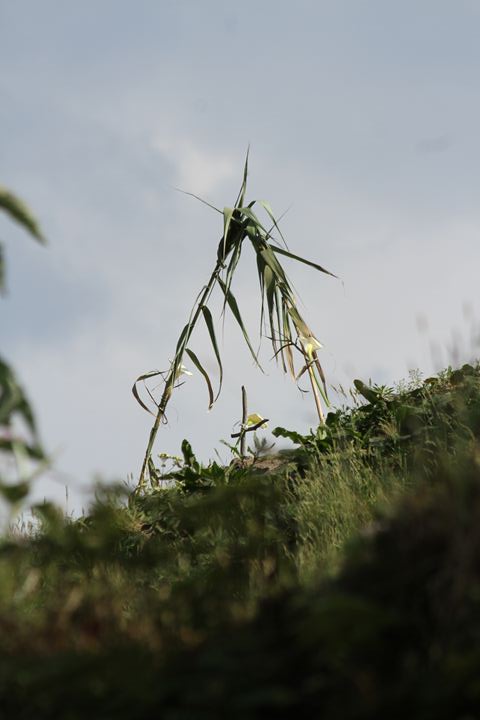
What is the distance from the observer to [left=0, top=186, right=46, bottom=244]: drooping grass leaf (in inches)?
107

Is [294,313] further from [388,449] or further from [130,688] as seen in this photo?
[130,688]

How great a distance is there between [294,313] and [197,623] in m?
5.30

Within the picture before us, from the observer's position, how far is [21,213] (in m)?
2.71

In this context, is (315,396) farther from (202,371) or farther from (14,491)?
(14,491)

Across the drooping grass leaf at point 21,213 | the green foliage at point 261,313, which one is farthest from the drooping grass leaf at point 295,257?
the drooping grass leaf at point 21,213

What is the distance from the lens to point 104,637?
2.17 metres

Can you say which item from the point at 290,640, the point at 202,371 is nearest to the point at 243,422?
the point at 202,371

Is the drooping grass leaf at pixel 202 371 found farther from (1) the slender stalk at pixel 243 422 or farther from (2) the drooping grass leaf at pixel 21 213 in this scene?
(2) the drooping grass leaf at pixel 21 213

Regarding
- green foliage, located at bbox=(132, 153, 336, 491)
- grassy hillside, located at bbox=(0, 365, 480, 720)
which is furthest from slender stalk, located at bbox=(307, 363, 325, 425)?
grassy hillside, located at bbox=(0, 365, 480, 720)

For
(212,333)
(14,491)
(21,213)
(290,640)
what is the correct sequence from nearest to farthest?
(290,640) < (14,491) < (21,213) < (212,333)

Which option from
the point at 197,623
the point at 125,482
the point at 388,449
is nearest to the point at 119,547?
the point at 125,482

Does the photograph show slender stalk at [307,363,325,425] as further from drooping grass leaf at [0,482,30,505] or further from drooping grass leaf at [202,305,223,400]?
drooping grass leaf at [0,482,30,505]

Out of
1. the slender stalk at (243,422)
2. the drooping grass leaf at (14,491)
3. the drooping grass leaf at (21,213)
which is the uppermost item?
the slender stalk at (243,422)

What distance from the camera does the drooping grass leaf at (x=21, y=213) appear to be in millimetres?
2709
